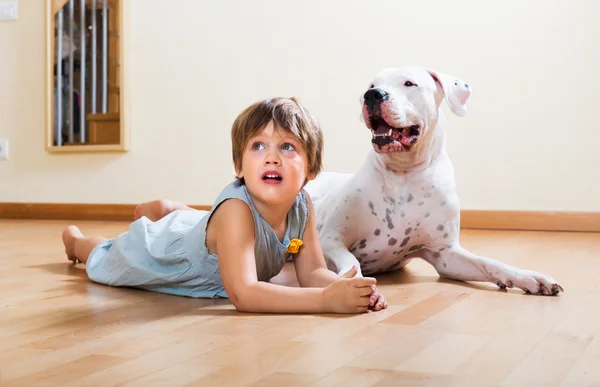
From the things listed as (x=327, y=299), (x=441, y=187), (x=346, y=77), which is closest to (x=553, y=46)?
(x=346, y=77)

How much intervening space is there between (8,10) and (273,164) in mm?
3941

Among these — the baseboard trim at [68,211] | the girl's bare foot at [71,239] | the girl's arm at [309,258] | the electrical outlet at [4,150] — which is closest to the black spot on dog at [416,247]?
the girl's arm at [309,258]

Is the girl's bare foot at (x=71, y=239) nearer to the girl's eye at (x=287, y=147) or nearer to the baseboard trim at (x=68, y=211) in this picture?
the girl's eye at (x=287, y=147)

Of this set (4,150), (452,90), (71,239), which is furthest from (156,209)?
(4,150)

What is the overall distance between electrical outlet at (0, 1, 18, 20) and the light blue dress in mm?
3367

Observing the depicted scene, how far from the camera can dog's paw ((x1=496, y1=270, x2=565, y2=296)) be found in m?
1.76

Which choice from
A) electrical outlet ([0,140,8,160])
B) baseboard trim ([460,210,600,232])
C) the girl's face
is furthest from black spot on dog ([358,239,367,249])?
electrical outlet ([0,140,8,160])

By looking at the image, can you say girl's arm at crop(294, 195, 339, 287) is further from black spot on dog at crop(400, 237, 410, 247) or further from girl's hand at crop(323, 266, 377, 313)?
black spot on dog at crop(400, 237, 410, 247)

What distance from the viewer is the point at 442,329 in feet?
4.42

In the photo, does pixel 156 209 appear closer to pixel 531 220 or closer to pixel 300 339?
pixel 300 339

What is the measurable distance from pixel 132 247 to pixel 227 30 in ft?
8.85

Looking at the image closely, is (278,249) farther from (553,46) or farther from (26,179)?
(26,179)

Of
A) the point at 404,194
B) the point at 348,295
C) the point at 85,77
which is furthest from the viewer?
the point at 85,77

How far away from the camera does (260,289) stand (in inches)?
58.7
